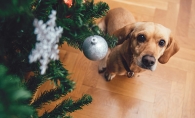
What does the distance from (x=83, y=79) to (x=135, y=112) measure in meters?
0.37

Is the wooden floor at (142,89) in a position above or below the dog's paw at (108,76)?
below

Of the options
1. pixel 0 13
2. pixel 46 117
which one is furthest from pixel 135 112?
pixel 0 13

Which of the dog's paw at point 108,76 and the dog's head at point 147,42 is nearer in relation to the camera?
the dog's head at point 147,42

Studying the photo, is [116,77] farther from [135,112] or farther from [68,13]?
[68,13]

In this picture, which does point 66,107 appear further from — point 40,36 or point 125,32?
point 125,32

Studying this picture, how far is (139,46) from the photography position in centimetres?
111

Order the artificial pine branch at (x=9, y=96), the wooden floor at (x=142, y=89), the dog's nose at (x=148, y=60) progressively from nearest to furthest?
1. the artificial pine branch at (x=9, y=96)
2. the dog's nose at (x=148, y=60)
3. the wooden floor at (x=142, y=89)

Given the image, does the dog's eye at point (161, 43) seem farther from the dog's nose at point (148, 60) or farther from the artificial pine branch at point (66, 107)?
the artificial pine branch at point (66, 107)

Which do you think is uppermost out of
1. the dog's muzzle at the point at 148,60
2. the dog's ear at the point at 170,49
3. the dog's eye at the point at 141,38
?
the dog's eye at the point at 141,38

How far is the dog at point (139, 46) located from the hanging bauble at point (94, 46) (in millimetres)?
502

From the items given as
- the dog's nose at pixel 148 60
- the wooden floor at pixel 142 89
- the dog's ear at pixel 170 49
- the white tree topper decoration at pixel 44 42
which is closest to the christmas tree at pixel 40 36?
the white tree topper decoration at pixel 44 42

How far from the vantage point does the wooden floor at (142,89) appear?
1346 millimetres

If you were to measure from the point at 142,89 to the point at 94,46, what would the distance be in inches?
35.0

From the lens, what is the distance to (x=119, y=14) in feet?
4.51
